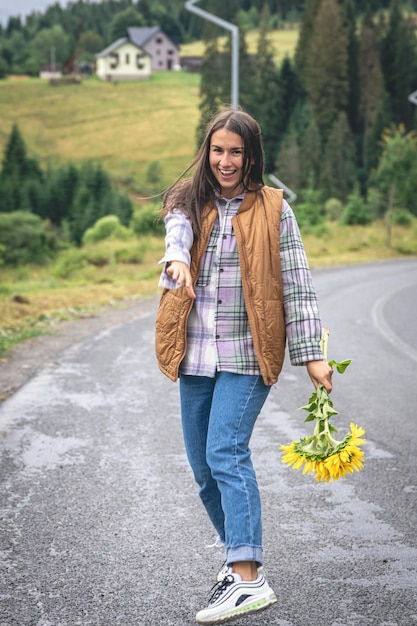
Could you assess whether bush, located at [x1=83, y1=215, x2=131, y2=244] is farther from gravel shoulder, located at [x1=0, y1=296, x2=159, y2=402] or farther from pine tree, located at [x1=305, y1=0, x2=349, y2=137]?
pine tree, located at [x1=305, y1=0, x2=349, y2=137]

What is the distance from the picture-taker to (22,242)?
1339 inches

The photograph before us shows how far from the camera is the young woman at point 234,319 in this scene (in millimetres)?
3488

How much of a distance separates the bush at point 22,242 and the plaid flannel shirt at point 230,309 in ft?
96.0

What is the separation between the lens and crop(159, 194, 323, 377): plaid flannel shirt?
3.58 metres

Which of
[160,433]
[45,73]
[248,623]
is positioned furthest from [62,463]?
[45,73]

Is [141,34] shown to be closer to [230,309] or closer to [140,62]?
[140,62]

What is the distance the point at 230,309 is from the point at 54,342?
8723 millimetres

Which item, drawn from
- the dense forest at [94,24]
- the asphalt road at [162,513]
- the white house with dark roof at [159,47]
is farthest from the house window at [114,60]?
the asphalt road at [162,513]

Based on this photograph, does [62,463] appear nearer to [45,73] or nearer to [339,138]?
[339,138]

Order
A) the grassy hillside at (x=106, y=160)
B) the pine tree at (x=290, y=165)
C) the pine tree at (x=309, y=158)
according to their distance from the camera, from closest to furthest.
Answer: the grassy hillside at (x=106, y=160) → the pine tree at (x=309, y=158) → the pine tree at (x=290, y=165)

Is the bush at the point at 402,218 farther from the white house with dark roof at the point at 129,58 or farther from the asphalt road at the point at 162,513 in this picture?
the white house with dark roof at the point at 129,58

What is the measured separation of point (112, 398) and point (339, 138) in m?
65.2

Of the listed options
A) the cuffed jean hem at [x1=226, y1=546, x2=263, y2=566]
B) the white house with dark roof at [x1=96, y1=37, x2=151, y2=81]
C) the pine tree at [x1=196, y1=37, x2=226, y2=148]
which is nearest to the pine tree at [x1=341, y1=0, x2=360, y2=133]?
the pine tree at [x1=196, y1=37, x2=226, y2=148]

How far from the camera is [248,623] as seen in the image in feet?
→ 11.8
